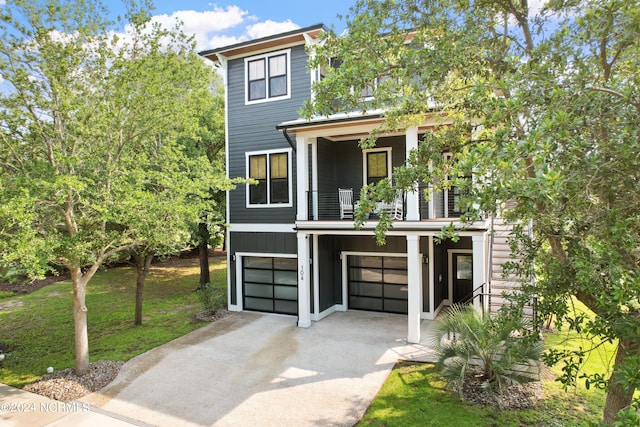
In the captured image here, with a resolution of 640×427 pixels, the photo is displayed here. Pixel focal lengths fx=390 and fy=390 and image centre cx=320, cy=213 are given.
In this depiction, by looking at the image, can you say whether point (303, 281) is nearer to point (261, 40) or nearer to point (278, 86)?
point (278, 86)

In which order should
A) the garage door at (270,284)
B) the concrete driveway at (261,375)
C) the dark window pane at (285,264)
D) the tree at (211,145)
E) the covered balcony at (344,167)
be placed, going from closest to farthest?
the concrete driveway at (261,375) < the covered balcony at (344,167) < the dark window pane at (285,264) < the garage door at (270,284) < the tree at (211,145)

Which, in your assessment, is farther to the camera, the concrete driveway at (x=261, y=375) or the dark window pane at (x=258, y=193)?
the dark window pane at (x=258, y=193)

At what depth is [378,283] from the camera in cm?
1326

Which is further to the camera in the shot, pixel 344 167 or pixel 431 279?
pixel 344 167

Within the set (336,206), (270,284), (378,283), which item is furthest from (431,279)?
(270,284)

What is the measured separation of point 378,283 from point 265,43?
8.84 m

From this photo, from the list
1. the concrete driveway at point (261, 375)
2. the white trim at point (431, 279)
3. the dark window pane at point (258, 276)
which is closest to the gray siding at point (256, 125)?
the dark window pane at point (258, 276)

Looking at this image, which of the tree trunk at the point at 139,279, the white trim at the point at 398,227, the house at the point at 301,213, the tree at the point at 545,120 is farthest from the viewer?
the house at the point at 301,213

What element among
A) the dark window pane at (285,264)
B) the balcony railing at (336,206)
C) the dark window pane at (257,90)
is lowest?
the dark window pane at (285,264)

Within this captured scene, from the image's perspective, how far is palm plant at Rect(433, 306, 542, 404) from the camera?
6.70 m

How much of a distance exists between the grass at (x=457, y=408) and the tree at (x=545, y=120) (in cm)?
172

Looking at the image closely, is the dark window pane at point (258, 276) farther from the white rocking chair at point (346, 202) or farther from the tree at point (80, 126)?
the tree at point (80, 126)

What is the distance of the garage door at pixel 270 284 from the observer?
13016 millimetres

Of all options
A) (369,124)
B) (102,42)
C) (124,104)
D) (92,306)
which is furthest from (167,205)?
(92,306)
